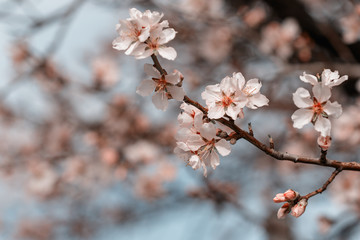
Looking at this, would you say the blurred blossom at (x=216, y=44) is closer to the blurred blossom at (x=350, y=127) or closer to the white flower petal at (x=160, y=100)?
the blurred blossom at (x=350, y=127)

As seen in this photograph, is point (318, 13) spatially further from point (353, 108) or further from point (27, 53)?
point (27, 53)

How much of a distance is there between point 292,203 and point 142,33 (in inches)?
28.6

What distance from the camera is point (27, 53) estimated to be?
3.97 metres

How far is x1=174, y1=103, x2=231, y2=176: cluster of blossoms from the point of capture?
1148 millimetres

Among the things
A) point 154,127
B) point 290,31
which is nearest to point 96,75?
point 154,127

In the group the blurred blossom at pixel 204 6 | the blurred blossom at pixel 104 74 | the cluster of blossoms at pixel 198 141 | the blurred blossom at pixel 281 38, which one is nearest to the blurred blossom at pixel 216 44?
the blurred blossom at pixel 204 6

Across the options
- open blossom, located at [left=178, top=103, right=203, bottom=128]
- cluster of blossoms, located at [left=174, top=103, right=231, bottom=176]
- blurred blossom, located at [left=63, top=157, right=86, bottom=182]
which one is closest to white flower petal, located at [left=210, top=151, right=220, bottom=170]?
cluster of blossoms, located at [left=174, top=103, right=231, bottom=176]

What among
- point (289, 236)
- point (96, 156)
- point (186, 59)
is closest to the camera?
point (96, 156)

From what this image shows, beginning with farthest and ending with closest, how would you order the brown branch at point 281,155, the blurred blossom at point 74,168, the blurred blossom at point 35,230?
the blurred blossom at point 35,230, the blurred blossom at point 74,168, the brown branch at point 281,155

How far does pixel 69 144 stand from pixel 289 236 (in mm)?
3398

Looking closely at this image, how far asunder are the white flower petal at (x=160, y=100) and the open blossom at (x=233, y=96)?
0.13 meters

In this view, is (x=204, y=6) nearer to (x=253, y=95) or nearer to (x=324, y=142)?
(x=253, y=95)

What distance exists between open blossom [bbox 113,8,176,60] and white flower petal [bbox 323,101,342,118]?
510mm

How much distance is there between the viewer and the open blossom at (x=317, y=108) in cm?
113
